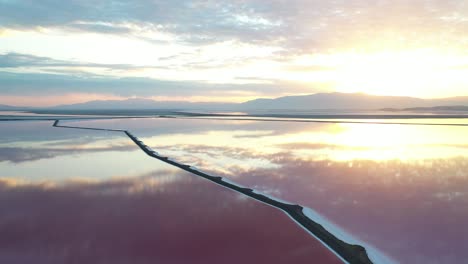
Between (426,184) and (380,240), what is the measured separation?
4643 millimetres

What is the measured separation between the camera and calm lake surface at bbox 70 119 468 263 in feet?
22.1

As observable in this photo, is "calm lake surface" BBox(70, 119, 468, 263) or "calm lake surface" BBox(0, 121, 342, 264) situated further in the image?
"calm lake surface" BBox(70, 119, 468, 263)

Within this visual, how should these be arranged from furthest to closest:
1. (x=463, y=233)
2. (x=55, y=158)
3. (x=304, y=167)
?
1. (x=55, y=158)
2. (x=304, y=167)
3. (x=463, y=233)

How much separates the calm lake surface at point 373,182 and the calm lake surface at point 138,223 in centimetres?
120

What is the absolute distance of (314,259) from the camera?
6.04 metres

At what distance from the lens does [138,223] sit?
24.7 ft

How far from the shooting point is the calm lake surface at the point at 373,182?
6734 millimetres

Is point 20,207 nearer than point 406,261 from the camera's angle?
No

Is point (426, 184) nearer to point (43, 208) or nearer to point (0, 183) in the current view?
point (43, 208)

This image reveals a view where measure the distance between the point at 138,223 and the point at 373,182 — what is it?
668 cm

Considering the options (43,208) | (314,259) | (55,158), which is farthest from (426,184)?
(55,158)

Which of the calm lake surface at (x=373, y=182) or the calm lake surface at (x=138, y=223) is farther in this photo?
the calm lake surface at (x=373, y=182)

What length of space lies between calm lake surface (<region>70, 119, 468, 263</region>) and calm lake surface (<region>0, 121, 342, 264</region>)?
1196mm

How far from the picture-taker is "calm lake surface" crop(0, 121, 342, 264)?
6137 millimetres
